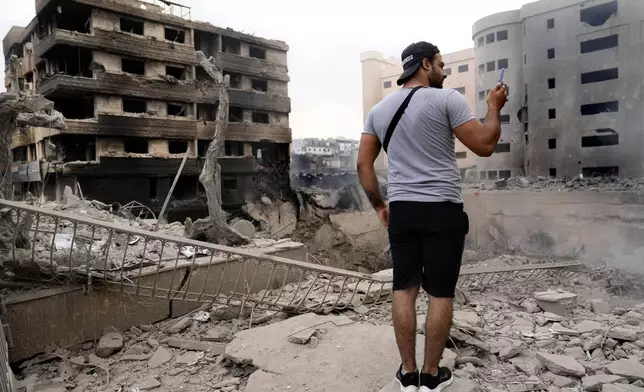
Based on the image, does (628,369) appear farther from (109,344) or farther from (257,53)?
(257,53)

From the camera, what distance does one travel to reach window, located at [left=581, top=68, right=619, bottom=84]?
17203mm

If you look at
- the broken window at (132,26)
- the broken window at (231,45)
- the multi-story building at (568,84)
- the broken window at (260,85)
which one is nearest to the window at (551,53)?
the multi-story building at (568,84)

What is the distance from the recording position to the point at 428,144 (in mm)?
2184

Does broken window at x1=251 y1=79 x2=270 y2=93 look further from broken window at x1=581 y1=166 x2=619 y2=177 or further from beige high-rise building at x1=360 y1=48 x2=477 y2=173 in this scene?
broken window at x1=581 y1=166 x2=619 y2=177

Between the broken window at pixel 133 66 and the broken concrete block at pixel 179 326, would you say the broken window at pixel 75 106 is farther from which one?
the broken concrete block at pixel 179 326

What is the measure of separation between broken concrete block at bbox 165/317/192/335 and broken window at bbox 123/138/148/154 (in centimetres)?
1617

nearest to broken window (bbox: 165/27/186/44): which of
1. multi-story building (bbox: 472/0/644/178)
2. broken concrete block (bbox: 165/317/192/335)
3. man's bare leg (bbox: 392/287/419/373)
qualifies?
multi-story building (bbox: 472/0/644/178)

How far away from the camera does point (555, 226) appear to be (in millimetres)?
15039

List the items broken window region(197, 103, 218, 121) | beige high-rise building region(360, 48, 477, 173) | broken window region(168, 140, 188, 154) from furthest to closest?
beige high-rise building region(360, 48, 477, 173), broken window region(197, 103, 218, 121), broken window region(168, 140, 188, 154)

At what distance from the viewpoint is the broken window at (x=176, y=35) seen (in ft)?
67.9

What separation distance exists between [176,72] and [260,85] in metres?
4.65

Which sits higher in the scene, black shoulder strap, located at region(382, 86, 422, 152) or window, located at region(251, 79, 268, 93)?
window, located at region(251, 79, 268, 93)

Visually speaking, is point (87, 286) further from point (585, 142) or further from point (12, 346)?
point (585, 142)

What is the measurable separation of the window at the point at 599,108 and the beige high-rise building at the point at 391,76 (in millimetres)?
9170
